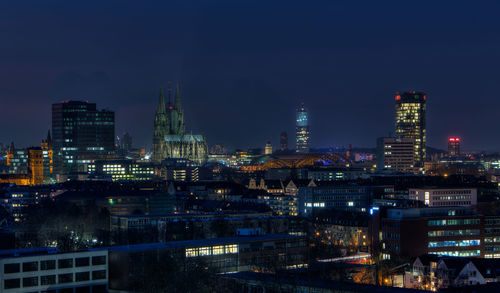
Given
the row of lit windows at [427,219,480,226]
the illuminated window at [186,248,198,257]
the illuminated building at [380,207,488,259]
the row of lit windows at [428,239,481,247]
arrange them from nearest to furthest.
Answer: the illuminated window at [186,248,198,257]
the illuminated building at [380,207,488,259]
the row of lit windows at [428,239,481,247]
the row of lit windows at [427,219,480,226]

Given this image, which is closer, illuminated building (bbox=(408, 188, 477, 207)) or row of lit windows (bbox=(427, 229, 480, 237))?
row of lit windows (bbox=(427, 229, 480, 237))

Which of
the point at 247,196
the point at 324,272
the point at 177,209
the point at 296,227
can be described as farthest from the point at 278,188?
the point at 324,272

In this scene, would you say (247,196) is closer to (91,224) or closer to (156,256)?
(91,224)

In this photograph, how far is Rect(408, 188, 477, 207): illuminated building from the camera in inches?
5674

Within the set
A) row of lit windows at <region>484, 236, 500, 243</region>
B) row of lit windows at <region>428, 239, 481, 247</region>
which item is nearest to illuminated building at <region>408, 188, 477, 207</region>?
row of lit windows at <region>484, 236, 500, 243</region>

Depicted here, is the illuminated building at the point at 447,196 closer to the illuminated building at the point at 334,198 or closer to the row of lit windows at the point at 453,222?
the illuminated building at the point at 334,198

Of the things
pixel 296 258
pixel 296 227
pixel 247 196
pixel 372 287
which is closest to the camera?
pixel 372 287

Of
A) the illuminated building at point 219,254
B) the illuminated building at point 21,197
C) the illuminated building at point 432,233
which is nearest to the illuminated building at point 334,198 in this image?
the illuminated building at point 432,233

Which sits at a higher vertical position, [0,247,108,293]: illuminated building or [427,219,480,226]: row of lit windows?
[427,219,480,226]: row of lit windows

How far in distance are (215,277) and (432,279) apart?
2230cm

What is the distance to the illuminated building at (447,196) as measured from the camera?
14412 centimetres

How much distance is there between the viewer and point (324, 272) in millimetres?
70625

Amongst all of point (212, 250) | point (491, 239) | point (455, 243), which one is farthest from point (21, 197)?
point (491, 239)

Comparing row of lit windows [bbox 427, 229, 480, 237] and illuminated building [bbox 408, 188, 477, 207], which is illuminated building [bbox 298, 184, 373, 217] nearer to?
illuminated building [bbox 408, 188, 477, 207]
